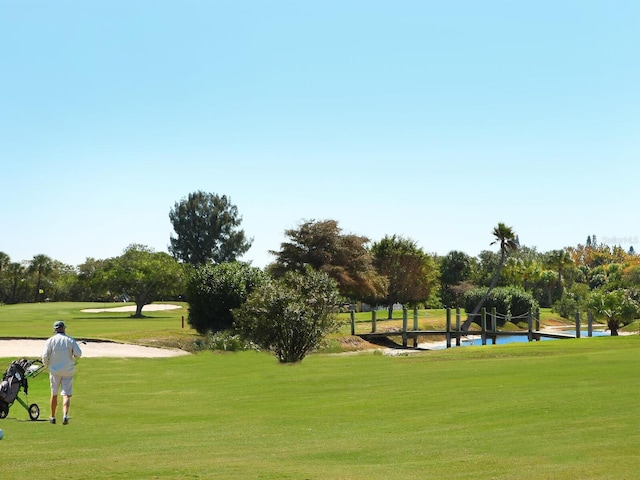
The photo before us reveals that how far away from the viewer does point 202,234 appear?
15562cm

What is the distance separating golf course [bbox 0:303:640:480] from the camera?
12.4m

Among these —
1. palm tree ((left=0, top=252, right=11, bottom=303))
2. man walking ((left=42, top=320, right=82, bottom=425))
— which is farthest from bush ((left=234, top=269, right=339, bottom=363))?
palm tree ((left=0, top=252, right=11, bottom=303))

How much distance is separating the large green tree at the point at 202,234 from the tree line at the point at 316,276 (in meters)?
0.19

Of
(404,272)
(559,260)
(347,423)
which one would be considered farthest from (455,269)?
(347,423)

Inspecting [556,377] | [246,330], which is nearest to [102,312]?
[246,330]

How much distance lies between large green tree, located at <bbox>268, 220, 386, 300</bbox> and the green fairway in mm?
41125

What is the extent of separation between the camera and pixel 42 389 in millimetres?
27562

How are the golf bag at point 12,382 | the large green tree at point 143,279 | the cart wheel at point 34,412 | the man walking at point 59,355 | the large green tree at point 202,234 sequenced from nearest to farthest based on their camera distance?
the man walking at point 59,355 < the golf bag at point 12,382 < the cart wheel at point 34,412 < the large green tree at point 143,279 < the large green tree at point 202,234

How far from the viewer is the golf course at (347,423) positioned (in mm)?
12414

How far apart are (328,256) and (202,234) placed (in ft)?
287

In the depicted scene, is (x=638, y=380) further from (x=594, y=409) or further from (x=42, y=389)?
(x=42, y=389)

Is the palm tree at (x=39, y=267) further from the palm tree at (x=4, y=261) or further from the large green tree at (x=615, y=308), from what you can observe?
the large green tree at (x=615, y=308)

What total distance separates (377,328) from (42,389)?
44.0 metres

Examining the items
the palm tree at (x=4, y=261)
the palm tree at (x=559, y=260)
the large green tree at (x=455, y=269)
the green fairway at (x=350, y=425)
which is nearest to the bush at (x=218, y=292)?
the green fairway at (x=350, y=425)
